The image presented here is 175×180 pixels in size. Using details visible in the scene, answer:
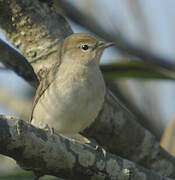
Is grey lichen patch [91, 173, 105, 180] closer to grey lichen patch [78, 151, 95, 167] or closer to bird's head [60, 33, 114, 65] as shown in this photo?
grey lichen patch [78, 151, 95, 167]

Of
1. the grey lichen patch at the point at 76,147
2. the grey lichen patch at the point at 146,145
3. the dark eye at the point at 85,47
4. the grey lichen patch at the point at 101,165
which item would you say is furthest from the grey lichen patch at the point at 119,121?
the grey lichen patch at the point at 76,147

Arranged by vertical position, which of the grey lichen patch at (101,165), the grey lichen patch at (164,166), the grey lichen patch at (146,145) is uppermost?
the grey lichen patch at (101,165)

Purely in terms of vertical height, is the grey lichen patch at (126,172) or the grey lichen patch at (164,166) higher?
the grey lichen patch at (126,172)

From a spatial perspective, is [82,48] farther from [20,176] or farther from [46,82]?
[20,176]

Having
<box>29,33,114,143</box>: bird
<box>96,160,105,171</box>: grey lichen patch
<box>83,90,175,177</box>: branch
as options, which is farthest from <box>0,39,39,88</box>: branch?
<box>96,160,105,171</box>: grey lichen patch

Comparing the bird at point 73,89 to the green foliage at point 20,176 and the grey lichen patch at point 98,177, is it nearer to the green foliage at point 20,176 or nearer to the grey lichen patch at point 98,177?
the green foliage at point 20,176

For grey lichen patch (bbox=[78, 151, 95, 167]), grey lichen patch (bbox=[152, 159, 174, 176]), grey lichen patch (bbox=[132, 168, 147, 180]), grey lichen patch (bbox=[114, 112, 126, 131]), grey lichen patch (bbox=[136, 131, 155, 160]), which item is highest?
grey lichen patch (bbox=[78, 151, 95, 167])
